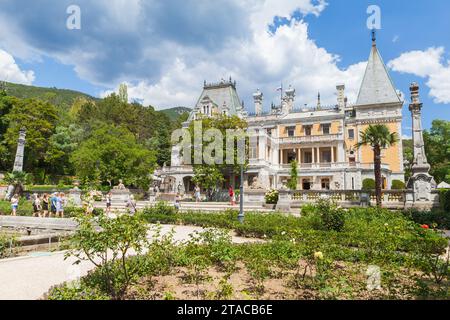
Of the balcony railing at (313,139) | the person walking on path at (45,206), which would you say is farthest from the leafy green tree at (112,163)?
the balcony railing at (313,139)

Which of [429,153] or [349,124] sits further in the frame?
[429,153]

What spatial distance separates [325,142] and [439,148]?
18.9 meters

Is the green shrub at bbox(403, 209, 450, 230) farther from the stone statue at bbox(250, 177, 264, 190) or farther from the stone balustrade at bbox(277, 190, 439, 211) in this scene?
the stone statue at bbox(250, 177, 264, 190)

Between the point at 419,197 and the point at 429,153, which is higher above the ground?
the point at 429,153

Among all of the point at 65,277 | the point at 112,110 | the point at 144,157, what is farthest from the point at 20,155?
the point at 112,110

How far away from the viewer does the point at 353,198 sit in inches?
854

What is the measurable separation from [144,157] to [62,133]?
19622 millimetres

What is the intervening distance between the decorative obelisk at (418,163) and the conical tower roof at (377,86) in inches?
980

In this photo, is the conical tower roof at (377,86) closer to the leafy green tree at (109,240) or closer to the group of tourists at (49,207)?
the group of tourists at (49,207)

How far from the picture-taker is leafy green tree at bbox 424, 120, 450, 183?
43.9 metres

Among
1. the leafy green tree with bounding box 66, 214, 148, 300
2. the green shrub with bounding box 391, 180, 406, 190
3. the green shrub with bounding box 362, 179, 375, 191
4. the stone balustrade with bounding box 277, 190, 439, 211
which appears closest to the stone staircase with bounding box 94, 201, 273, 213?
the stone balustrade with bounding box 277, 190, 439, 211

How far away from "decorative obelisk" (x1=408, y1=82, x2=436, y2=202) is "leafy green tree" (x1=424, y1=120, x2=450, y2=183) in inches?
1056
